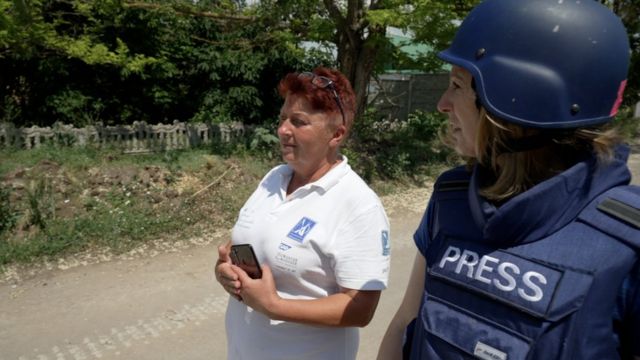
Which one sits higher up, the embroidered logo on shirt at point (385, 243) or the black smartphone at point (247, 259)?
the embroidered logo on shirt at point (385, 243)

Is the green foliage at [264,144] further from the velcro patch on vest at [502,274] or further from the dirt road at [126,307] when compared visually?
the velcro patch on vest at [502,274]

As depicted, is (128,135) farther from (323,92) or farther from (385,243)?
(385,243)

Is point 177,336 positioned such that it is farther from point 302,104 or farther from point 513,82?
point 513,82

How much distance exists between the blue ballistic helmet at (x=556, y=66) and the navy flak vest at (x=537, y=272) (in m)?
0.15

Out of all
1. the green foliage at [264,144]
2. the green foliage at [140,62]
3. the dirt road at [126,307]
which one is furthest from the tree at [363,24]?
the dirt road at [126,307]

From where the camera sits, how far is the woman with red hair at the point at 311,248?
1.81 metres

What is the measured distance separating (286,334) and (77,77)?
8.56 meters

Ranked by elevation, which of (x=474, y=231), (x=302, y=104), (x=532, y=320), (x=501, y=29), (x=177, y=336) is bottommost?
(x=177, y=336)

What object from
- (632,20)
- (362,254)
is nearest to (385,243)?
(362,254)

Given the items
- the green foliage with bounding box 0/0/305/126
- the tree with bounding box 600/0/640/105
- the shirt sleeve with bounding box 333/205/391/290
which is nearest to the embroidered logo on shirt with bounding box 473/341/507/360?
the shirt sleeve with bounding box 333/205/391/290

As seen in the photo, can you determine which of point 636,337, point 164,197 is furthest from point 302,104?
point 164,197

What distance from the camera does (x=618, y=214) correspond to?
1.04m

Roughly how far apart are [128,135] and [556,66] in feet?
27.0

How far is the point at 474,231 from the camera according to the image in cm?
121
